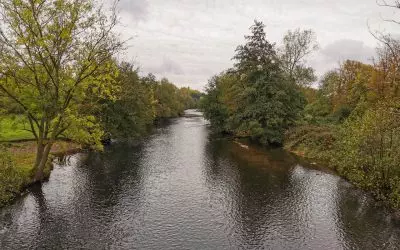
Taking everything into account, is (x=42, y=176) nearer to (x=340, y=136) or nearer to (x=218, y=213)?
(x=218, y=213)

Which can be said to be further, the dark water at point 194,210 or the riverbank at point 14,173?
the riverbank at point 14,173

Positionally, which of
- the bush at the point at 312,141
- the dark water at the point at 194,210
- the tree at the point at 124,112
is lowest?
the dark water at the point at 194,210

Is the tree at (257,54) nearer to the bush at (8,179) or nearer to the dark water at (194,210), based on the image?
the dark water at (194,210)

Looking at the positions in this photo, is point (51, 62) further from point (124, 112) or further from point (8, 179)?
point (124, 112)

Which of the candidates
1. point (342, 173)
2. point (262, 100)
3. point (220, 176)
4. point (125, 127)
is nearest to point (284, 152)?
point (262, 100)

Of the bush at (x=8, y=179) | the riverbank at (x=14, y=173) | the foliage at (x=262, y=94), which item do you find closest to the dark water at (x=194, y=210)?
the riverbank at (x=14, y=173)

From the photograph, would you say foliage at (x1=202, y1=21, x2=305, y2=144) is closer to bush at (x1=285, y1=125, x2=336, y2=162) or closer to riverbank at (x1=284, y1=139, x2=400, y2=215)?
bush at (x1=285, y1=125, x2=336, y2=162)
